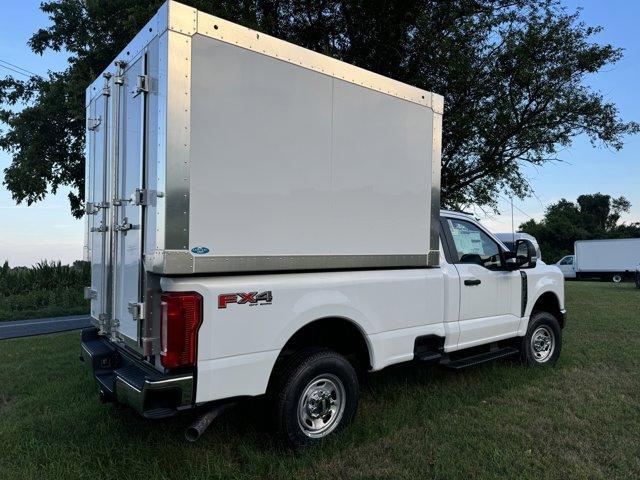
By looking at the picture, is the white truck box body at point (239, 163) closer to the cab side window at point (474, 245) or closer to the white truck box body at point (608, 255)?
the cab side window at point (474, 245)

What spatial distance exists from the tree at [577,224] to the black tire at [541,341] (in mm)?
48824

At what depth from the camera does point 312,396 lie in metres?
3.91

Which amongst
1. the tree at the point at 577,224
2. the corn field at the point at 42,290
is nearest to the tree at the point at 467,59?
the corn field at the point at 42,290

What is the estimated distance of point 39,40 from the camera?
17188 millimetres

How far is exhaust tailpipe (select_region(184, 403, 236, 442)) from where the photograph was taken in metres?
3.28

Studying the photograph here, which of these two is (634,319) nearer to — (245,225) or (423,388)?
(423,388)

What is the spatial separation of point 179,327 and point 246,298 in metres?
0.48

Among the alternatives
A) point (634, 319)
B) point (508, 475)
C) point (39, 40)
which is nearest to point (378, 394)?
point (508, 475)

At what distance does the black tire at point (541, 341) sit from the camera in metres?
6.07

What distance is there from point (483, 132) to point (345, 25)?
4.05 meters

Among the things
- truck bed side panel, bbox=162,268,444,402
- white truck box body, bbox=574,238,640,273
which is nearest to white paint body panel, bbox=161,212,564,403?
truck bed side panel, bbox=162,268,444,402

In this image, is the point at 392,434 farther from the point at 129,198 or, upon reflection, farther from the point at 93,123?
the point at 93,123

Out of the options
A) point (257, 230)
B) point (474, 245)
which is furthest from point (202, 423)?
point (474, 245)

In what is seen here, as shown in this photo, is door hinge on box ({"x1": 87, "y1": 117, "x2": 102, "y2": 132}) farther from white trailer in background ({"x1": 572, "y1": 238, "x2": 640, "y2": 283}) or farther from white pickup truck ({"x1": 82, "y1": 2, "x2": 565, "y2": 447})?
white trailer in background ({"x1": 572, "y1": 238, "x2": 640, "y2": 283})
